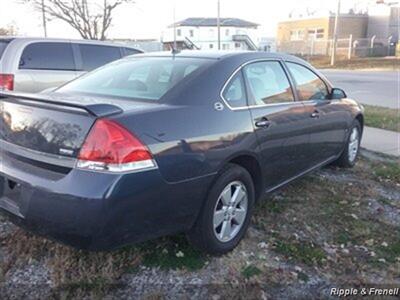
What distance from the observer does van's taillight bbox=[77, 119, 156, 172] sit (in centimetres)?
258

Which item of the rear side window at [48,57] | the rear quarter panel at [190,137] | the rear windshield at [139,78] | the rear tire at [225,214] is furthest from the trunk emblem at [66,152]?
the rear side window at [48,57]

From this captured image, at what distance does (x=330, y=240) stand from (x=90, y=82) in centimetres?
247

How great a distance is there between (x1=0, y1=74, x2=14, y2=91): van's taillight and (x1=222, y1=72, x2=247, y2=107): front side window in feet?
15.2

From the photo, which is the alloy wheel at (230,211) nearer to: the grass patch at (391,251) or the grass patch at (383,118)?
the grass patch at (391,251)

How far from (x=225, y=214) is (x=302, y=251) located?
27.8 inches

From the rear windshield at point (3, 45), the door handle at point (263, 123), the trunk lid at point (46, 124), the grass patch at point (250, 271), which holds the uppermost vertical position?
the rear windshield at point (3, 45)

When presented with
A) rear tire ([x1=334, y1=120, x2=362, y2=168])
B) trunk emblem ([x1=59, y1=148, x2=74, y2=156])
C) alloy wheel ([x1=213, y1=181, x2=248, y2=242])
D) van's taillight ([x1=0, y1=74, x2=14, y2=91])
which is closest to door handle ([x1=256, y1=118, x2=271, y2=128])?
A: alloy wheel ([x1=213, y1=181, x2=248, y2=242])

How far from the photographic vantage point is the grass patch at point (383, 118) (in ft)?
29.0

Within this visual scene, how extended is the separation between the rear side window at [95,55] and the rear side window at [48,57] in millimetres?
277

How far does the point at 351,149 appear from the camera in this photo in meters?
5.83

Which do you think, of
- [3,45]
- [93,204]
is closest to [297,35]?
[3,45]

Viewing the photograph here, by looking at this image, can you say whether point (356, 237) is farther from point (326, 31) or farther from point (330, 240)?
point (326, 31)

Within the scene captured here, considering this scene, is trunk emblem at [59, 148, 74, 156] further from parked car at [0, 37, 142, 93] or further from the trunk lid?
parked car at [0, 37, 142, 93]

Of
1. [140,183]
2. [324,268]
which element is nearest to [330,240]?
[324,268]
